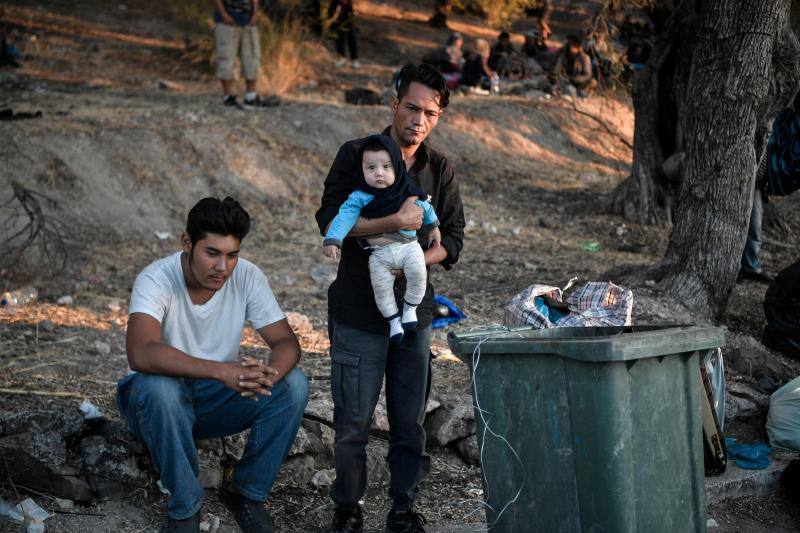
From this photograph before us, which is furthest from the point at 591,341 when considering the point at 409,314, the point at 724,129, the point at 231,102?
the point at 231,102

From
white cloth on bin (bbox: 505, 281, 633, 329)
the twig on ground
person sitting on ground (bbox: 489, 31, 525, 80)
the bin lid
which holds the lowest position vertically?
the twig on ground

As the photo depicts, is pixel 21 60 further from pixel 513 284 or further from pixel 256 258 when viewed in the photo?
pixel 513 284

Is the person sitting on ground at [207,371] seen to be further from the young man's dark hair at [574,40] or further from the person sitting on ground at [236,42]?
the young man's dark hair at [574,40]

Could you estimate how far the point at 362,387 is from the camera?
3598 mm

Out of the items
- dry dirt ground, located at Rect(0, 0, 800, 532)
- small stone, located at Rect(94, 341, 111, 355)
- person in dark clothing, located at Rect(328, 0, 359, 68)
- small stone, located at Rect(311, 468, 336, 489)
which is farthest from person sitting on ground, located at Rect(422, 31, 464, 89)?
small stone, located at Rect(311, 468, 336, 489)

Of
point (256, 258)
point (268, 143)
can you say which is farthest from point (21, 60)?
point (256, 258)

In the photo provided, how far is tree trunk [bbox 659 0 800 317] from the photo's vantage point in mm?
6258

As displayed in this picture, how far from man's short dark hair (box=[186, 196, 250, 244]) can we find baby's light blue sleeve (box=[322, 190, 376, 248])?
440 mm

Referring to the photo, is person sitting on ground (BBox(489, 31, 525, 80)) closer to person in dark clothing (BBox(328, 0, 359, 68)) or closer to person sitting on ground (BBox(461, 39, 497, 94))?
person sitting on ground (BBox(461, 39, 497, 94))

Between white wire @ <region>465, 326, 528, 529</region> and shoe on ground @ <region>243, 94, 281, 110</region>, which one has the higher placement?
shoe on ground @ <region>243, 94, 281, 110</region>

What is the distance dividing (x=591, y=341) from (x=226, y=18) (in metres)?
9.44

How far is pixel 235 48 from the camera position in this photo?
11.6 metres

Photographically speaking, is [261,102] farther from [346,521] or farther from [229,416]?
[346,521]

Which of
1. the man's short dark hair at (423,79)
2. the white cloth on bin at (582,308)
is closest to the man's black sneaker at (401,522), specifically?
the white cloth on bin at (582,308)
